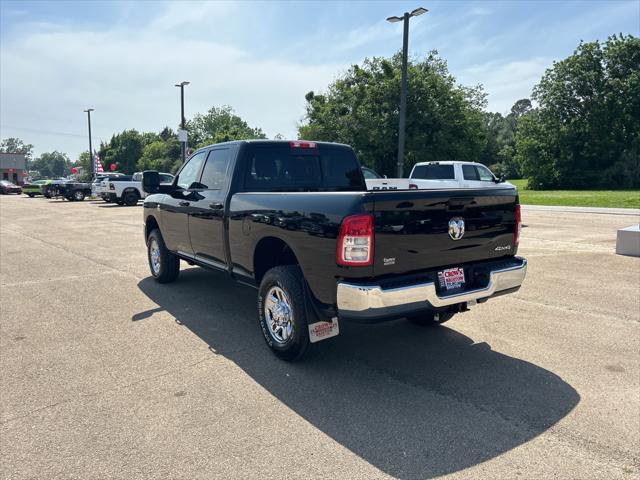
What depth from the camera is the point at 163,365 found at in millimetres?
4199

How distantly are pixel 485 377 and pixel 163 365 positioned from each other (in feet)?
9.03

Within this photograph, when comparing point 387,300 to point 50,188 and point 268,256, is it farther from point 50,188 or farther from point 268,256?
point 50,188

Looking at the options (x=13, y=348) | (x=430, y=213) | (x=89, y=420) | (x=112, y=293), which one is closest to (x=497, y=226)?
(x=430, y=213)

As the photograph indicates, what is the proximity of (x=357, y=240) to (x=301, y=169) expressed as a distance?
2.22 metres

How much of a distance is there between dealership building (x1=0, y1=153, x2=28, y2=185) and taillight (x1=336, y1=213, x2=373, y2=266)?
9638 cm

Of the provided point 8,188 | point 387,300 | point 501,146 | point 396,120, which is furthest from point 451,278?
point 501,146

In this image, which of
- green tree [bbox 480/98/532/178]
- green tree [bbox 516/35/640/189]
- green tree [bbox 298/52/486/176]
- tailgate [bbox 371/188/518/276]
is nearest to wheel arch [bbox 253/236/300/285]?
tailgate [bbox 371/188/518/276]

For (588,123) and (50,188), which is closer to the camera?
(50,188)

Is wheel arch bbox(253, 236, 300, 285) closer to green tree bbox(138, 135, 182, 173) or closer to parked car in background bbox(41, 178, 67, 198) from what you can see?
parked car in background bbox(41, 178, 67, 198)

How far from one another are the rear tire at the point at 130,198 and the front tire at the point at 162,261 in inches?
844

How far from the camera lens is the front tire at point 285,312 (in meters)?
3.91

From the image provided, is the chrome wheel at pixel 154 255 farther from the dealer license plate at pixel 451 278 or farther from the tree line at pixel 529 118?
the tree line at pixel 529 118

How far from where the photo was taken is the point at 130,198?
89.1 feet

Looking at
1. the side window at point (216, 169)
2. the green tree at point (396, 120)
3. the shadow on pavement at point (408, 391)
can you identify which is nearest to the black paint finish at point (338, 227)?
the side window at point (216, 169)
